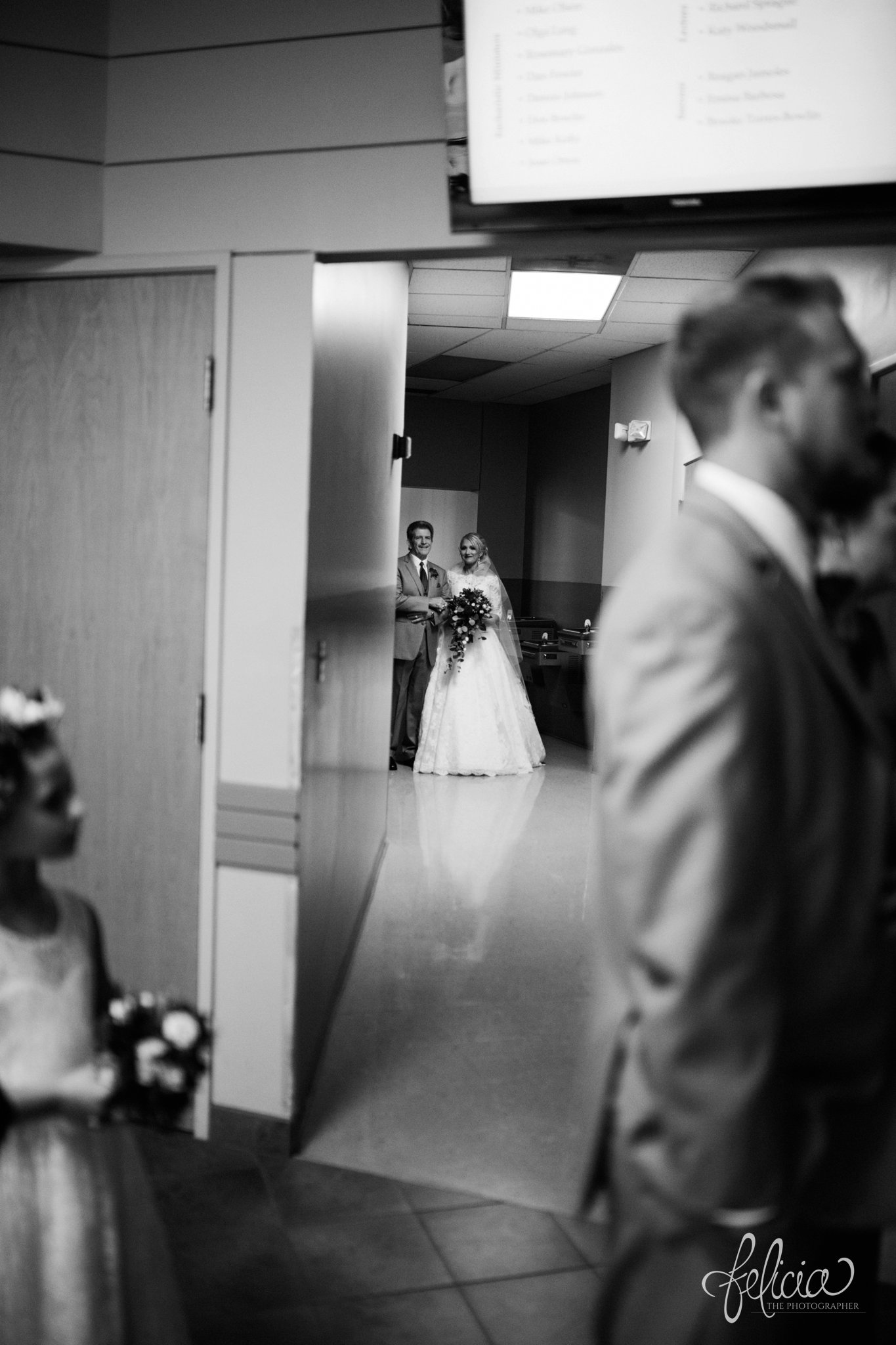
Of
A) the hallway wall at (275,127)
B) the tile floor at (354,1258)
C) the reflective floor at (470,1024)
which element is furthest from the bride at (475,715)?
the hallway wall at (275,127)

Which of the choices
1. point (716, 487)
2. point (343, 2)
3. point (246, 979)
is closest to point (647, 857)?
point (716, 487)

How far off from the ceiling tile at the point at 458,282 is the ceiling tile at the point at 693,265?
2.80 feet

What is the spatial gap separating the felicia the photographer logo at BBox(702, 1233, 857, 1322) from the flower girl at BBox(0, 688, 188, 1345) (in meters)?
0.86

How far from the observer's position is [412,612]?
8.40 meters

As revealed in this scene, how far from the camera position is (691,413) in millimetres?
1300

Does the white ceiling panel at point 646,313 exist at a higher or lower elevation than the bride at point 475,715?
higher

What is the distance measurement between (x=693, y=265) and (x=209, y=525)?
4351 millimetres

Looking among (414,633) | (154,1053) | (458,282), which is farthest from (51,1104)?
(414,633)

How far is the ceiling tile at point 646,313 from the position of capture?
281 inches

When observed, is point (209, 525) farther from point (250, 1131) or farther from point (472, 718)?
point (472, 718)

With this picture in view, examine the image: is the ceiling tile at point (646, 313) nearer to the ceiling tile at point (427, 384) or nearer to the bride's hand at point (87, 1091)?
the ceiling tile at point (427, 384)

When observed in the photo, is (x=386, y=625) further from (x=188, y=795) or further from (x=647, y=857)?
(x=647, y=857)

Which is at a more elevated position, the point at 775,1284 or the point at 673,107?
the point at 673,107

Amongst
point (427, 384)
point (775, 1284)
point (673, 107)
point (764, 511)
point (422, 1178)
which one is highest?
point (427, 384)
